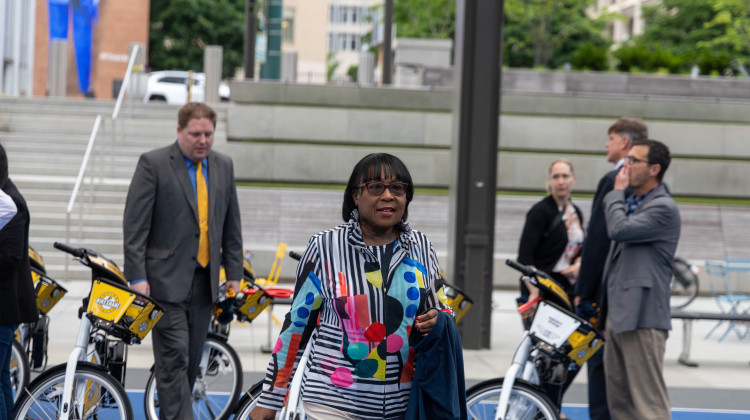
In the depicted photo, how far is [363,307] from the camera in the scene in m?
3.51

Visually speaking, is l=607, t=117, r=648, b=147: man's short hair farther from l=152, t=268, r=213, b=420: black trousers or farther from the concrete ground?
l=152, t=268, r=213, b=420: black trousers

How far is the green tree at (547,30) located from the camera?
134 ft

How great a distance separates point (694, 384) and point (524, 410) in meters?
4.08

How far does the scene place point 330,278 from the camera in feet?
11.7

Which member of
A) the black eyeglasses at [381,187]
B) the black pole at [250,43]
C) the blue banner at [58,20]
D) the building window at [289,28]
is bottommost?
the black eyeglasses at [381,187]

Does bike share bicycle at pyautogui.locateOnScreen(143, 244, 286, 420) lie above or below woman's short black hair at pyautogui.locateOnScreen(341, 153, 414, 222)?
below

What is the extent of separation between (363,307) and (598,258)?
11.1 feet

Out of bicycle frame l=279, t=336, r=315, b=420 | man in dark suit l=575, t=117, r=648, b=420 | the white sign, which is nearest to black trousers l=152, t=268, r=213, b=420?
Answer: the white sign

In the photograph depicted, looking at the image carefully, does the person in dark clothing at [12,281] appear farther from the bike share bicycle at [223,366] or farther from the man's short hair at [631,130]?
the man's short hair at [631,130]

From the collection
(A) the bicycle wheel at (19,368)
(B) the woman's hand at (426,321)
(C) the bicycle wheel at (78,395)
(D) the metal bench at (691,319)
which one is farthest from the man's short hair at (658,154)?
(A) the bicycle wheel at (19,368)

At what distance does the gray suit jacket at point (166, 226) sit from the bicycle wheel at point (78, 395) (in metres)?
0.61

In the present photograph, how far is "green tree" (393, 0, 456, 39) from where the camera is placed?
4191cm

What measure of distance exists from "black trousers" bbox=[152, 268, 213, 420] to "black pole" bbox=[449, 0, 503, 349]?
456 cm

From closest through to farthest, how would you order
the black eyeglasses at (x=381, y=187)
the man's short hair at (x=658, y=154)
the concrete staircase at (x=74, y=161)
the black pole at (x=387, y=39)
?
the black eyeglasses at (x=381, y=187), the man's short hair at (x=658, y=154), the concrete staircase at (x=74, y=161), the black pole at (x=387, y=39)
